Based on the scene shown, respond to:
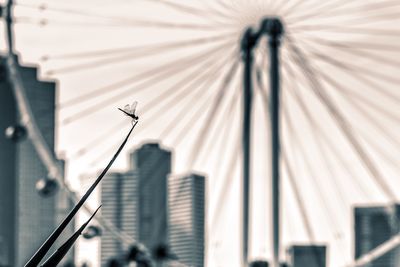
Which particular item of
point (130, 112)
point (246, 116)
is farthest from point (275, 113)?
point (130, 112)

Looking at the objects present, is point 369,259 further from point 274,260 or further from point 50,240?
point 50,240

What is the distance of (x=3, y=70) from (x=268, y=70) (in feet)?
45.4

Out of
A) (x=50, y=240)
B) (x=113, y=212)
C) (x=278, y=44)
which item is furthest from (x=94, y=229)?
(x=113, y=212)

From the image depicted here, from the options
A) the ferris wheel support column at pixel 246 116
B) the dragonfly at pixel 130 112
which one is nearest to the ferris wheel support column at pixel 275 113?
the ferris wheel support column at pixel 246 116

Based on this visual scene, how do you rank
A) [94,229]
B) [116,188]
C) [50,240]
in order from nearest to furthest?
[50,240]
[94,229]
[116,188]

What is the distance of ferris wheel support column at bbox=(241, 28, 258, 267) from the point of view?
151ft

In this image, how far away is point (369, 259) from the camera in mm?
55094

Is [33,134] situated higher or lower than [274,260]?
higher

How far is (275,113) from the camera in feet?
153

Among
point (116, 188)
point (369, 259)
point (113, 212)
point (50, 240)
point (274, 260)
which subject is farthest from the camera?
point (113, 212)

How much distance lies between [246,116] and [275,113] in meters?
0.98

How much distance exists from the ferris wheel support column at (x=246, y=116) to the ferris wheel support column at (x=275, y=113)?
2.08ft

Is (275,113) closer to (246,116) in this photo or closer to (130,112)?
(246,116)

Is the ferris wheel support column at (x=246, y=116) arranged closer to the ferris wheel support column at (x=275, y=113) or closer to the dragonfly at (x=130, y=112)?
the ferris wheel support column at (x=275, y=113)
